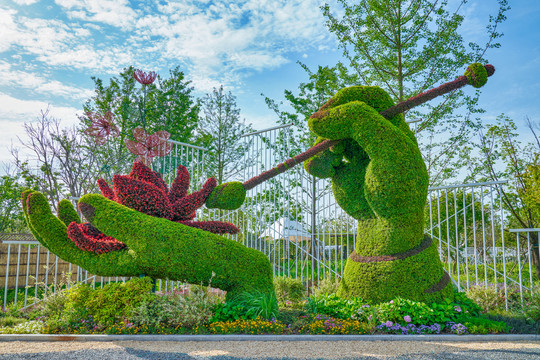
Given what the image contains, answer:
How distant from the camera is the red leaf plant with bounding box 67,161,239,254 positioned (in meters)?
6.05

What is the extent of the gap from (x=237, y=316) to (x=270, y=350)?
1285mm

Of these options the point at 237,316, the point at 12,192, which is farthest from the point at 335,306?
the point at 12,192

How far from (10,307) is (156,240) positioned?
3.58 metres

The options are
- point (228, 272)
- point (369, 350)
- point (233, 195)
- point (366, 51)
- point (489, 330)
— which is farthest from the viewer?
point (366, 51)

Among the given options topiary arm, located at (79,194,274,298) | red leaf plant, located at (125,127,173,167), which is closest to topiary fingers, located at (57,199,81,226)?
topiary arm, located at (79,194,274,298)

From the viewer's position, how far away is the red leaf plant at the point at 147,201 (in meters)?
6.05

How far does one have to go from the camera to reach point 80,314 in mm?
5754

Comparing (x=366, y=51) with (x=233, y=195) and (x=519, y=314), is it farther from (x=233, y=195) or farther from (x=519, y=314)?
(x=519, y=314)

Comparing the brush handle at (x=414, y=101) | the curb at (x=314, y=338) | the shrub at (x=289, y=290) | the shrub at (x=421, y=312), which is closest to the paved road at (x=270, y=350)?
the curb at (x=314, y=338)

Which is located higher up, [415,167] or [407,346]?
[415,167]

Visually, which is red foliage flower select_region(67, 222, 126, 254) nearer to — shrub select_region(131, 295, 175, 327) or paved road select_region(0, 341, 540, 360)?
shrub select_region(131, 295, 175, 327)

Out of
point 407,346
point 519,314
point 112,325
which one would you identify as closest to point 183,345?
point 112,325

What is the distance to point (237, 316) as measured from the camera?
5758 mm

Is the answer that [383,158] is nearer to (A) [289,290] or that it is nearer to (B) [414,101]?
(B) [414,101]
